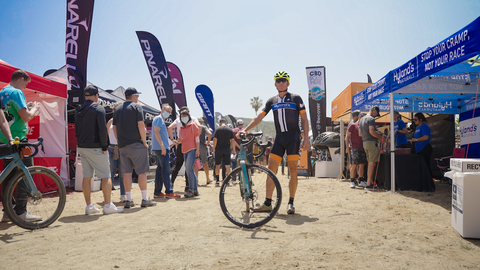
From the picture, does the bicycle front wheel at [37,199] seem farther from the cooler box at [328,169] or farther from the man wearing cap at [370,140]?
the cooler box at [328,169]

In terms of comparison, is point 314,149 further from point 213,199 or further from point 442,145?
point 213,199

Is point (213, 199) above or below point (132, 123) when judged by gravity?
below

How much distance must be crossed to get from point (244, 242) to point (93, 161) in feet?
9.09

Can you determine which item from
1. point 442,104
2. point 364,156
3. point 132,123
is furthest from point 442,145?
point 132,123

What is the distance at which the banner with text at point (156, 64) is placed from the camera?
1117 cm

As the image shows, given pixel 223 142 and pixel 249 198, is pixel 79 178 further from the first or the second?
pixel 249 198

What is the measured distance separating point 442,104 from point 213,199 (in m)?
8.16

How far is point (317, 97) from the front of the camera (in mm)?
14617

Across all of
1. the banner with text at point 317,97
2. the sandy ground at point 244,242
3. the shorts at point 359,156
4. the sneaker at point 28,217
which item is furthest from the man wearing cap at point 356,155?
the banner with text at point 317,97

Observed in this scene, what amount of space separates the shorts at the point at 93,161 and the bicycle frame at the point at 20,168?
76 cm

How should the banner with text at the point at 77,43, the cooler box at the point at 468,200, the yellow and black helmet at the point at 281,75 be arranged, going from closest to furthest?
the cooler box at the point at 468,200, the yellow and black helmet at the point at 281,75, the banner with text at the point at 77,43

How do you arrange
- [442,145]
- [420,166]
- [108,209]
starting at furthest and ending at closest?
[442,145]
[420,166]
[108,209]

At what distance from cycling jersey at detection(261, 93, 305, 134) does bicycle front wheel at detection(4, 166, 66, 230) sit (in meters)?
3.01

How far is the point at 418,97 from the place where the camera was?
876 centimetres
